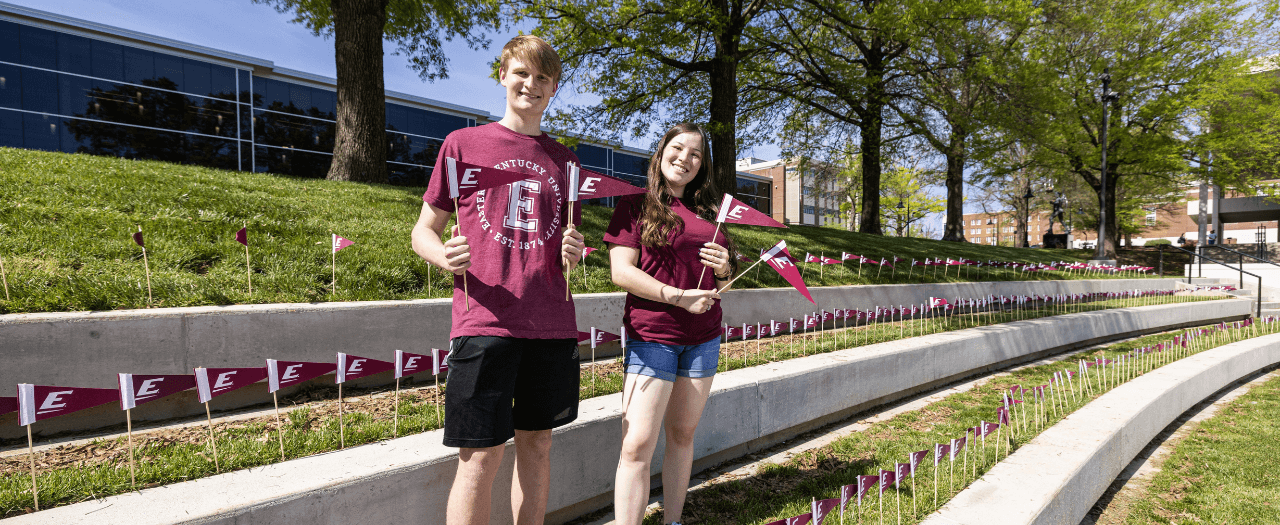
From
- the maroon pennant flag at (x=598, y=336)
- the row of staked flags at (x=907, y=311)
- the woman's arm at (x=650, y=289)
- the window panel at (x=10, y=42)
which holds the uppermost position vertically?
the window panel at (x=10, y=42)

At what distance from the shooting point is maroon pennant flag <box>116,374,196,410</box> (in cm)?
196

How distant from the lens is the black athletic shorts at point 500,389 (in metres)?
1.78

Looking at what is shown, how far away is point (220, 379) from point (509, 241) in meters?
1.45

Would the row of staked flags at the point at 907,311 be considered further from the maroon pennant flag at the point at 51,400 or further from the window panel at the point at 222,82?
the window panel at the point at 222,82

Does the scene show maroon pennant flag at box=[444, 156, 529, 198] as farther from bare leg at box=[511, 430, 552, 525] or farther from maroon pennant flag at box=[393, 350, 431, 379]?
maroon pennant flag at box=[393, 350, 431, 379]

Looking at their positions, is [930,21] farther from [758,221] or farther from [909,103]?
[758,221]

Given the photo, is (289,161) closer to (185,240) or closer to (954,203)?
(185,240)

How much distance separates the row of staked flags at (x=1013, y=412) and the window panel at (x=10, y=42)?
27.5 m

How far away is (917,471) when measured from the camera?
3359 mm

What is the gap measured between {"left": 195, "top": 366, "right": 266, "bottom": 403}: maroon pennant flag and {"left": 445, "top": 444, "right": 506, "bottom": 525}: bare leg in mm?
1109

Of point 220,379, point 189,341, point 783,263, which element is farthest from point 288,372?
point 783,263

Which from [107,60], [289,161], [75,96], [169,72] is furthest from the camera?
[289,161]

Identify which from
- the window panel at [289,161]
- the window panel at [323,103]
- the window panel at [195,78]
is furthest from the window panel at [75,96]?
the window panel at [323,103]

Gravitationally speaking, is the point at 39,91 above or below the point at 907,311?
above
